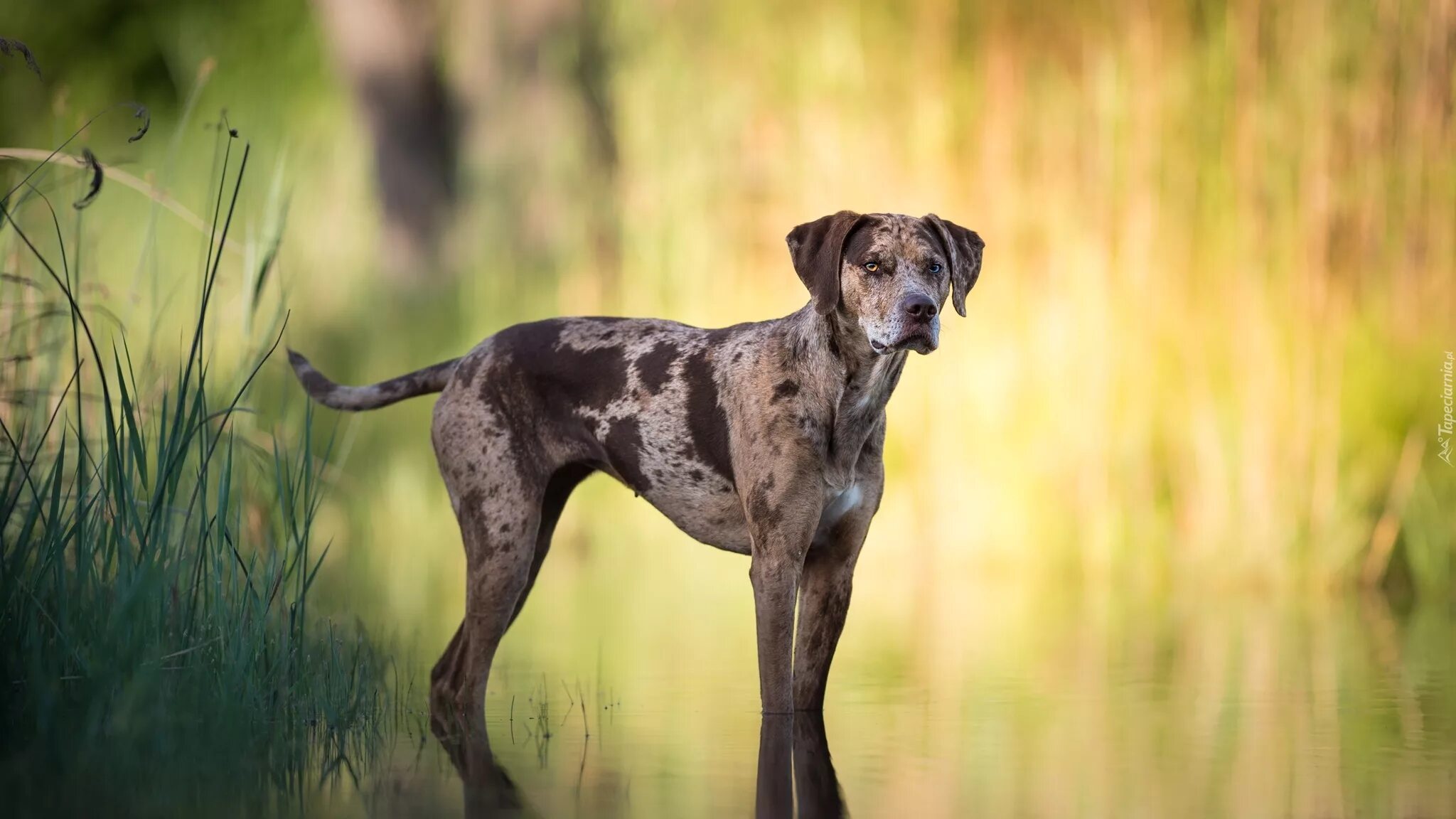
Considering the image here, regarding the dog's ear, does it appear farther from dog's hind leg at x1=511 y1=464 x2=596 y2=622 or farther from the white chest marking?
dog's hind leg at x1=511 y1=464 x2=596 y2=622

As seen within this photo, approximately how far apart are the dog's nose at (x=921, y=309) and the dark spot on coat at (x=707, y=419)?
73cm

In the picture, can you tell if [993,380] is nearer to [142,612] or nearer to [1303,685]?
[1303,685]

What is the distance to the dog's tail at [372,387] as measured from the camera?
541 centimetres

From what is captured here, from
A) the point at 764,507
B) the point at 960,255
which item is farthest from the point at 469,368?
the point at 960,255

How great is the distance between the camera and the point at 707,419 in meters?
4.91

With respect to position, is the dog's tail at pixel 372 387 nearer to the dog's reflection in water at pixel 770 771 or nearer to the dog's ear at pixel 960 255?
the dog's reflection in water at pixel 770 771

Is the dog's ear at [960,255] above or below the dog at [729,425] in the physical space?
above

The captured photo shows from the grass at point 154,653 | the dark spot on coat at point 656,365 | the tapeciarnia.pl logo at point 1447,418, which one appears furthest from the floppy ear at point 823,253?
the tapeciarnia.pl logo at point 1447,418

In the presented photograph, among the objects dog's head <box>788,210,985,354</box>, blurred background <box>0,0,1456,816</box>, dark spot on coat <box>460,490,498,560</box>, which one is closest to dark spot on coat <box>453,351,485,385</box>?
dark spot on coat <box>460,490,498,560</box>

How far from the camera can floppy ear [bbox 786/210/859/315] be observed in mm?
4605

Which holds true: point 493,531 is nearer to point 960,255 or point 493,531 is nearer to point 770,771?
point 770,771

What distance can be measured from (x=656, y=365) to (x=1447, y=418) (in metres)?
5.01

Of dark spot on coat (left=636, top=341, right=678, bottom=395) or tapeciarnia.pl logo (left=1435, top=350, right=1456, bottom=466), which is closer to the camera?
dark spot on coat (left=636, top=341, right=678, bottom=395)

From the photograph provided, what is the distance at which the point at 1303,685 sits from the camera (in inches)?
206
